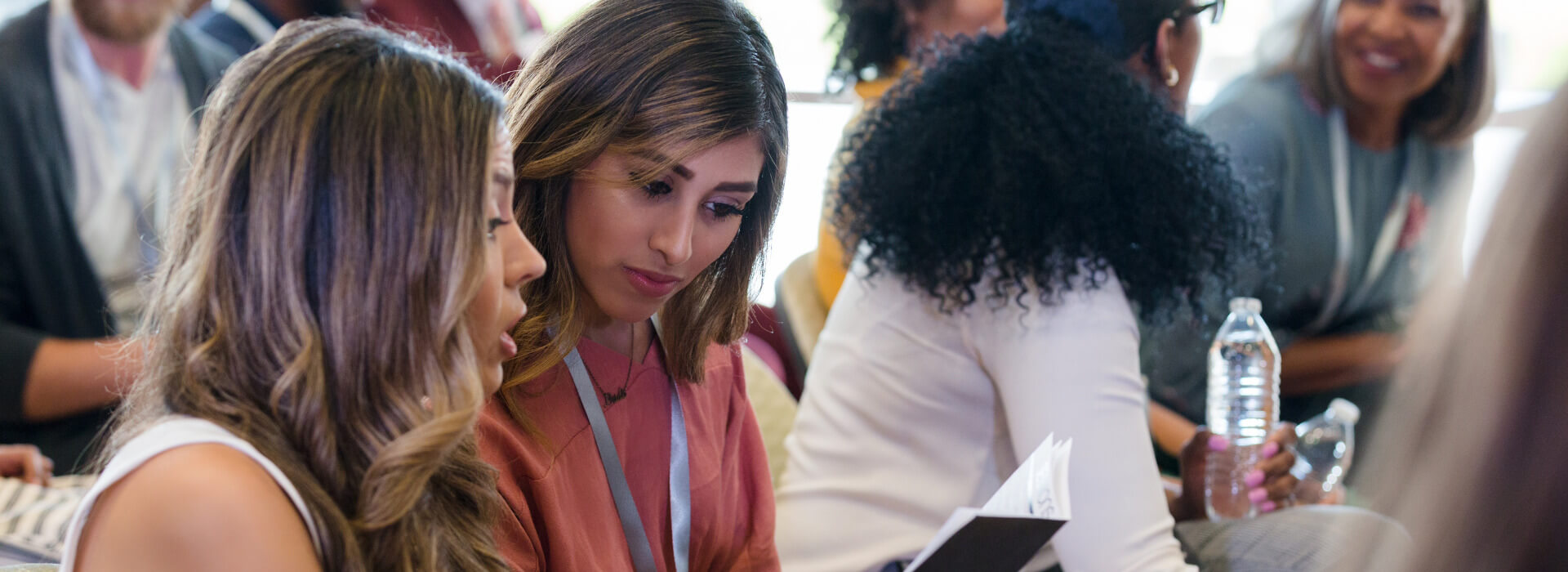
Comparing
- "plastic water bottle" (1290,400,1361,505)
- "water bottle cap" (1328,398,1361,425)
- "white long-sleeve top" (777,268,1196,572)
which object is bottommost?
"plastic water bottle" (1290,400,1361,505)

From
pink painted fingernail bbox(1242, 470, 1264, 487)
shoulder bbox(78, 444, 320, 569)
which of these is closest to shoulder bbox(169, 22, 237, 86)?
shoulder bbox(78, 444, 320, 569)

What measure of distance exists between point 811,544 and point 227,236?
924mm

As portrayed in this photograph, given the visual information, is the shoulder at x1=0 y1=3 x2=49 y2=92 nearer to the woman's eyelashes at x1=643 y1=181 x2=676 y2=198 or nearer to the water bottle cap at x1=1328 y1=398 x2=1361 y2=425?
the woman's eyelashes at x1=643 y1=181 x2=676 y2=198

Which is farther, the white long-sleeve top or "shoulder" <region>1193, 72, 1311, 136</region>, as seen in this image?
"shoulder" <region>1193, 72, 1311, 136</region>

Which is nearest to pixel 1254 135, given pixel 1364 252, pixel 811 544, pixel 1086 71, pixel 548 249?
pixel 1364 252

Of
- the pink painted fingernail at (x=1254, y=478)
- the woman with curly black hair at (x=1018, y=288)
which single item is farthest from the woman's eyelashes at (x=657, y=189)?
the pink painted fingernail at (x=1254, y=478)

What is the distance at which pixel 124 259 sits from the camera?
2613 millimetres

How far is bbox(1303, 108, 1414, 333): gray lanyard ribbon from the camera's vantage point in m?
2.61

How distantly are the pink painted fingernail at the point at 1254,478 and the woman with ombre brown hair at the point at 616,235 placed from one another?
872 mm

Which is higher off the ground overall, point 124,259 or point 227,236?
point 227,236

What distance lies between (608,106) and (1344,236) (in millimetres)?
1932

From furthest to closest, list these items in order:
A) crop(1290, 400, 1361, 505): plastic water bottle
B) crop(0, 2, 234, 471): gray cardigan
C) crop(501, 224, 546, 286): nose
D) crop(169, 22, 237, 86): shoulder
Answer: crop(169, 22, 237, 86): shoulder < crop(0, 2, 234, 471): gray cardigan < crop(1290, 400, 1361, 505): plastic water bottle < crop(501, 224, 546, 286): nose

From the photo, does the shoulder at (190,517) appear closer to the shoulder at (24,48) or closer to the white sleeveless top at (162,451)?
the white sleeveless top at (162,451)

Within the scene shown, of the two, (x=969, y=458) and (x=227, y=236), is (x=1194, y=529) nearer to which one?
(x=969, y=458)
